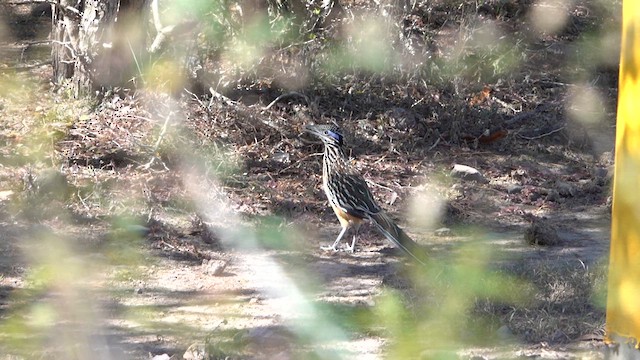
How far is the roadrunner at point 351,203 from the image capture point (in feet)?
23.9

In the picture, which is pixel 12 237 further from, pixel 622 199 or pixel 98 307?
pixel 622 199

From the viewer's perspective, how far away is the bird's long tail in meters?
7.14

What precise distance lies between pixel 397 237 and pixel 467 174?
83.0 inches

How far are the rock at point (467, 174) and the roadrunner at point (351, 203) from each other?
5.24 ft

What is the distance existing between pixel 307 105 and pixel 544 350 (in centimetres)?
454

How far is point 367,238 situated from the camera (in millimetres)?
7926

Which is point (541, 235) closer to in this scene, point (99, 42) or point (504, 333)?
point (504, 333)

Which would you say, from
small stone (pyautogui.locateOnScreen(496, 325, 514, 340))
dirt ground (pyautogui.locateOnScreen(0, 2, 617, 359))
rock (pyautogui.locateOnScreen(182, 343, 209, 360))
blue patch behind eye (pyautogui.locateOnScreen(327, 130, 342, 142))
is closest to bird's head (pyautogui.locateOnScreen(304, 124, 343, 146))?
blue patch behind eye (pyautogui.locateOnScreen(327, 130, 342, 142))

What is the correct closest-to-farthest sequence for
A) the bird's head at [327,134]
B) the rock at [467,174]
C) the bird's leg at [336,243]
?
the bird's leg at [336,243]
the bird's head at [327,134]
the rock at [467,174]

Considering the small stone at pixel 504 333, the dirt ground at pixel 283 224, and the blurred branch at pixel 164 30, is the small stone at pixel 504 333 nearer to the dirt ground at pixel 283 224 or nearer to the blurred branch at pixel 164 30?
the dirt ground at pixel 283 224

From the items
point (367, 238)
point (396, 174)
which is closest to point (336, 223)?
point (367, 238)

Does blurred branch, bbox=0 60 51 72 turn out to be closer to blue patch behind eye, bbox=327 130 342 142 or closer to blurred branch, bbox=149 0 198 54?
blurred branch, bbox=149 0 198 54

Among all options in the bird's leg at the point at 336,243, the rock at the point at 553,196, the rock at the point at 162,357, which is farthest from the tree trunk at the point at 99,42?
the rock at the point at 162,357

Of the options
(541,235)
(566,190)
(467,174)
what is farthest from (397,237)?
(566,190)
